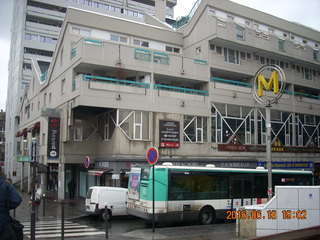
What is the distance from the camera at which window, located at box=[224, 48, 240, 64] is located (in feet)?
107

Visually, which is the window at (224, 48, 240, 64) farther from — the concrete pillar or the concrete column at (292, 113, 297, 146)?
the concrete pillar

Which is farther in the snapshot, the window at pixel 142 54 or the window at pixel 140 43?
the window at pixel 140 43

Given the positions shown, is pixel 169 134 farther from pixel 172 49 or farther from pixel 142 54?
pixel 172 49

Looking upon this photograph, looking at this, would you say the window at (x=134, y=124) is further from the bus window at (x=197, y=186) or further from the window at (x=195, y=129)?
the bus window at (x=197, y=186)

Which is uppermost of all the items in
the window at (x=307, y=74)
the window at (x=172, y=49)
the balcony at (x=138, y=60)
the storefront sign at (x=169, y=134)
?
the window at (x=172, y=49)

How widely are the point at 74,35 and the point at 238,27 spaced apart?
14.1 m

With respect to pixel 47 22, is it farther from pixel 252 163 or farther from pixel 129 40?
pixel 252 163

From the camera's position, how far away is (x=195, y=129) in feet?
95.3

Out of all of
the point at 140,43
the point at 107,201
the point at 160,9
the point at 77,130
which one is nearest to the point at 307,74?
the point at 140,43

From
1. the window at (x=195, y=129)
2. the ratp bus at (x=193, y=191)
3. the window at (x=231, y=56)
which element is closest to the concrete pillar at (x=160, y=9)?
the window at (x=231, y=56)

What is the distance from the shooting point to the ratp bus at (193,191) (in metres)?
16.3

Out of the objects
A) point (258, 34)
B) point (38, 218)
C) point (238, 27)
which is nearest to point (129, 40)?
point (238, 27)

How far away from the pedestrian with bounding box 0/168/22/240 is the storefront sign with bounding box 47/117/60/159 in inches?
902

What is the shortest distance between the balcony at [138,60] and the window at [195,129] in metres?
3.34
